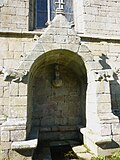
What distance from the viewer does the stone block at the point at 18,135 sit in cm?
386

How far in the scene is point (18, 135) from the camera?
3.87 m

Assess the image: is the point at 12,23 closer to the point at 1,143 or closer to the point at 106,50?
the point at 106,50

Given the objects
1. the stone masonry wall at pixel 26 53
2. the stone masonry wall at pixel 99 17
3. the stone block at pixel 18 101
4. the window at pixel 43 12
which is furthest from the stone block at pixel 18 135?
the stone masonry wall at pixel 99 17

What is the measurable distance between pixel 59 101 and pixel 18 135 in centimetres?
213

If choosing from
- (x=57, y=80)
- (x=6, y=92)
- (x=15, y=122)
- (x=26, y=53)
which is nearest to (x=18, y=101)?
(x=15, y=122)

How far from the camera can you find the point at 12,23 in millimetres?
5559

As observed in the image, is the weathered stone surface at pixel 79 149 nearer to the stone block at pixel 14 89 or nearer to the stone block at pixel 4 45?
the stone block at pixel 14 89

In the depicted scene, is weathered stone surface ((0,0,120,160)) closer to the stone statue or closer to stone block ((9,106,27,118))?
stone block ((9,106,27,118))

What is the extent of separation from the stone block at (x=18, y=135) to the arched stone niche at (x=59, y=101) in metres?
1.55

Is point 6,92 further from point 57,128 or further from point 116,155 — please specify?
point 116,155

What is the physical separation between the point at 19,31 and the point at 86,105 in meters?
2.98

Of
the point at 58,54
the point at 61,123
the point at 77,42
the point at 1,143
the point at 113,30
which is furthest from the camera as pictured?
the point at 113,30

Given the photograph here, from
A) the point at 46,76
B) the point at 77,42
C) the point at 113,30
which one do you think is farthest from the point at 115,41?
the point at 46,76

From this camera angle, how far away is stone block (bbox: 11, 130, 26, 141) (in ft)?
12.7
